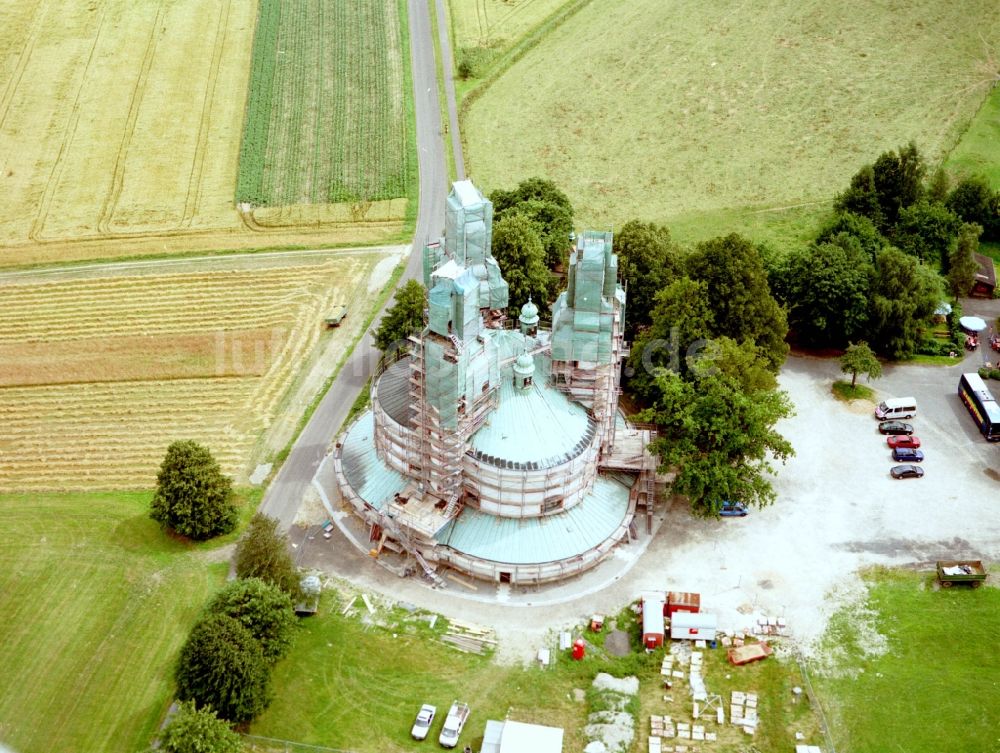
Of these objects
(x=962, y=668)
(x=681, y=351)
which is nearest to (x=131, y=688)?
(x=681, y=351)

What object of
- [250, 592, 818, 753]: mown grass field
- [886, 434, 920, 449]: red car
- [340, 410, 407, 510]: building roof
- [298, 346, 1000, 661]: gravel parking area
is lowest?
[250, 592, 818, 753]: mown grass field

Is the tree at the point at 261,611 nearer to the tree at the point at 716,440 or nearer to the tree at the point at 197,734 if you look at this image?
the tree at the point at 197,734

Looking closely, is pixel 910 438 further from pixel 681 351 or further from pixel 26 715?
pixel 26 715

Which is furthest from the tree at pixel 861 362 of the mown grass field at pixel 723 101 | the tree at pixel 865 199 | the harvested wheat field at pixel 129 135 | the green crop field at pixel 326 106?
the green crop field at pixel 326 106

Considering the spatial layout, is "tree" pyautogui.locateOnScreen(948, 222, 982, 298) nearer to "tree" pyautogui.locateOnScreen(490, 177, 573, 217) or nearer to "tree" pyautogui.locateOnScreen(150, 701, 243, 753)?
"tree" pyautogui.locateOnScreen(490, 177, 573, 217)

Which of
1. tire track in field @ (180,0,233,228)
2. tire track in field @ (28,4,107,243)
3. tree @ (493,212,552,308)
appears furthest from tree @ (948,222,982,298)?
tire track in field @ (28,4,107,243)

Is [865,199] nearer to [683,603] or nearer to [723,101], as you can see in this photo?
[723,101]
